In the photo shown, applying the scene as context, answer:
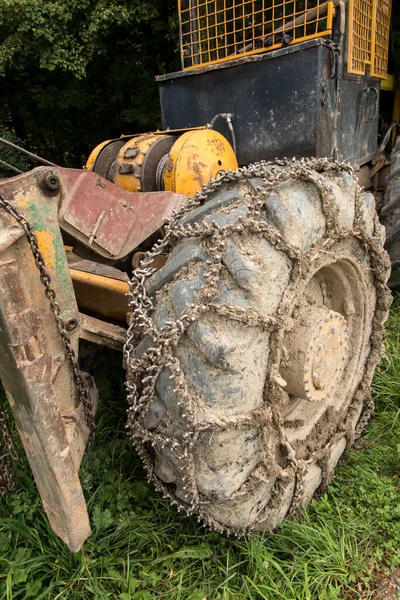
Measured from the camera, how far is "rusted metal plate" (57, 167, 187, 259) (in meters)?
1.53

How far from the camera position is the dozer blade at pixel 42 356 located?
4.20 ft

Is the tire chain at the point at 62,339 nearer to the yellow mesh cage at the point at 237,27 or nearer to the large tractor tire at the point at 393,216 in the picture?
the yellow mesh cage at the point at 237,27

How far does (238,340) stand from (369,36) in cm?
239

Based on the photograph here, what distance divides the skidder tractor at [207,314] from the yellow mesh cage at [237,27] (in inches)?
7.2

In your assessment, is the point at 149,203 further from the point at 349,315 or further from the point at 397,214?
the point at 397,214

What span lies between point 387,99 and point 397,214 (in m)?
1.56

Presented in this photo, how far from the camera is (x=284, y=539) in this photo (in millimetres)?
1843

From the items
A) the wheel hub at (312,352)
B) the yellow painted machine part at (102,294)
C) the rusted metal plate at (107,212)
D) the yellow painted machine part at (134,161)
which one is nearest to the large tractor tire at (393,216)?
the wheel hub at (312,352)

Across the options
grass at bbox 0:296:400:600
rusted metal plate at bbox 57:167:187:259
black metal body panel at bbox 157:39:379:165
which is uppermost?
black metal body panel at bbox 157:39:379:165

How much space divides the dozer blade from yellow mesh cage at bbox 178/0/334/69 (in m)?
1.71

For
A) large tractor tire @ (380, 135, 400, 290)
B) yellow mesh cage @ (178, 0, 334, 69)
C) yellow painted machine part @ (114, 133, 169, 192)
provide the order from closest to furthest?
yellow painted machine part @ (114, 133, 169, 192) → yellow mesh cage @ (178, 0, 334, 69) → large tractor tire @ (380, 135, 400, 290)

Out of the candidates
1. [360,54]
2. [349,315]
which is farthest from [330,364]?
[360,54]

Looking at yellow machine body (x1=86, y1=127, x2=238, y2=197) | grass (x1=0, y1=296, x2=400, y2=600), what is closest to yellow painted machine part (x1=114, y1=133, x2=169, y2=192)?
yellow machine body (x1=86, y1=127, x2=238, y2=197)

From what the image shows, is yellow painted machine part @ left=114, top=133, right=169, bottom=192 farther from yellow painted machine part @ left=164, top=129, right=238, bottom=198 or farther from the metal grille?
the metal grille
